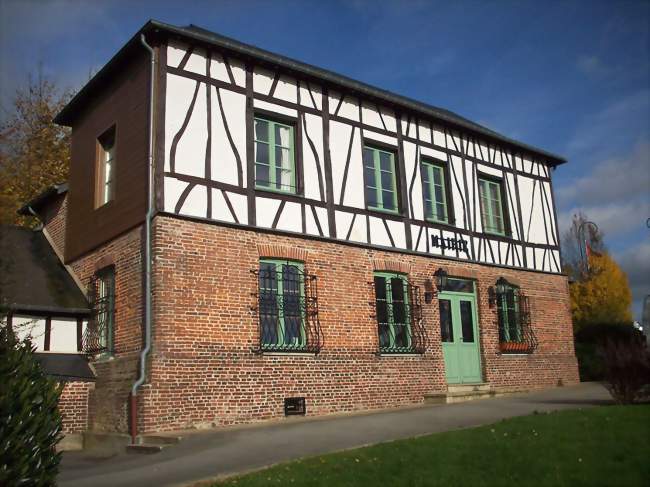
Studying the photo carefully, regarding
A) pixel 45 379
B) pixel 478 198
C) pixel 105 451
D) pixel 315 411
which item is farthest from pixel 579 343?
pixel 45 379

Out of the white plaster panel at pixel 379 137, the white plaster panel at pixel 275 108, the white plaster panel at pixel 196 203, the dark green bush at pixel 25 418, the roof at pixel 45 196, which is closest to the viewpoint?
the dark green bush at pixel 25 418

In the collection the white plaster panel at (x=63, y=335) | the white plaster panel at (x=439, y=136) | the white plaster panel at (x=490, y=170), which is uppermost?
the white plaster panel at (x=439, y=136)

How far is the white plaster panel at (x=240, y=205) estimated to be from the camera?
11.6 meters

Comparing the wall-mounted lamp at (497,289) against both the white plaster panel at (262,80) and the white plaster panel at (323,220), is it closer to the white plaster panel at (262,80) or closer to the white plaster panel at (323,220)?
the white plaster panel at (323,220)

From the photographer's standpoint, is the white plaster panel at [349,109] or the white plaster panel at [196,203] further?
the white plaster panel at [349,109]

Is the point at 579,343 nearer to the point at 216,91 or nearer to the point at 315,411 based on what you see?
the point at 315,411

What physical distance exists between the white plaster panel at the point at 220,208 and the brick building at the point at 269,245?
2 cm

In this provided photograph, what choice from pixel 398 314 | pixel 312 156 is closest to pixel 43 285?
pixel 312 156

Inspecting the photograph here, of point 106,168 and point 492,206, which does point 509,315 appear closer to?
point 492,206

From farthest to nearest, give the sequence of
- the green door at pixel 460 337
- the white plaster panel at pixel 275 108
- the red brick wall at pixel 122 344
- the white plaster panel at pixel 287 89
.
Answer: the green door at pixel 460 337
the white plaster panel at pixel 287 89
the white plaster panel at pixel 275 108
the red brick wall at pixel 122 344

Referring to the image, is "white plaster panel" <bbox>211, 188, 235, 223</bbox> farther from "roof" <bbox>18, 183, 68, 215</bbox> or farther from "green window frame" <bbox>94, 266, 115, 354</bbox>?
"roof" <bbox>18, 183, 68, 215</bbox>

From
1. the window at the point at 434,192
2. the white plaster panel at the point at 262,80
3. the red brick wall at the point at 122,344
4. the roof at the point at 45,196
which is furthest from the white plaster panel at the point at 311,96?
the roof at the point at 45,196

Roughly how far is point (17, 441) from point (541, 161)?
16418 mm

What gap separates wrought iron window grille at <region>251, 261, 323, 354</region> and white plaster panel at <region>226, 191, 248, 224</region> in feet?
3.12
